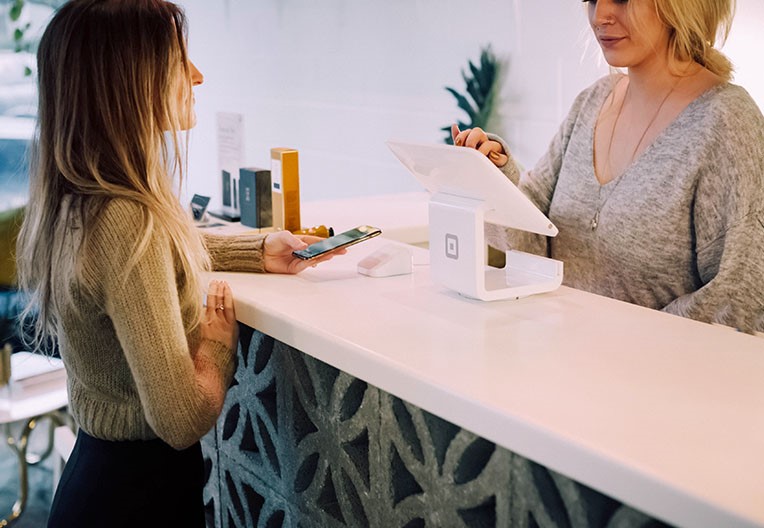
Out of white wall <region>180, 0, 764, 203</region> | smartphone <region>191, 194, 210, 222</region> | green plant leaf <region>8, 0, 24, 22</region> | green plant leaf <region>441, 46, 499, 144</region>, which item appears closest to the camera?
smartphone <region>191, 194, 210, 222</region>

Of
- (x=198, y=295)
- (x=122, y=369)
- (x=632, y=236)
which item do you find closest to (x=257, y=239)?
(x=198, y=295)

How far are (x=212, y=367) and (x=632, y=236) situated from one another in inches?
38.1

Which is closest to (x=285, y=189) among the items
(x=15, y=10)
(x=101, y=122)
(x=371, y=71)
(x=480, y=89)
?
(x=101, y=122)

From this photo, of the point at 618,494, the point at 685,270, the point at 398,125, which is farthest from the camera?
the point at 398,125

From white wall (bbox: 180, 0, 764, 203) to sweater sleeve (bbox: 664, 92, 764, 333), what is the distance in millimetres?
1117

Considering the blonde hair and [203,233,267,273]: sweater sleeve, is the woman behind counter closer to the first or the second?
the blonde hair

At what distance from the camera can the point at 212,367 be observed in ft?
5.30

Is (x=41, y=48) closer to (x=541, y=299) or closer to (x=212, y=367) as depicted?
(x=212, y=367)

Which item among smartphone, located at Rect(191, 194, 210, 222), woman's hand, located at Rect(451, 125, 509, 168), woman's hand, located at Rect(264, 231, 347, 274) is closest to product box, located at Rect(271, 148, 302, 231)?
smartphone, located at Rect(191, 194, 210, 222)

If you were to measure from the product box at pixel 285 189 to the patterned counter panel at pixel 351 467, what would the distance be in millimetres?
578

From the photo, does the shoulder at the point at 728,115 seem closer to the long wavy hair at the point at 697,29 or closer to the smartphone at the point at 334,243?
the long wavy hair at the point at 697,29

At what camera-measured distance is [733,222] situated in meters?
1.77

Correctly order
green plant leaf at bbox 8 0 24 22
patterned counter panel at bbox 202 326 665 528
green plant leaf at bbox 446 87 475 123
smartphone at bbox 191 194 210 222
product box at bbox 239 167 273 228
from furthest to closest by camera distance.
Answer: green plant leaf at bbox 8 0 24 22
green plant leaf at bbox 446 87 475 123
smartphone at bbox 191 194 210 222
product box at bbox 239 167 273 228
patterned counter panel at bbox 202 326 665 528

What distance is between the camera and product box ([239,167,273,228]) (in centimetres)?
259
